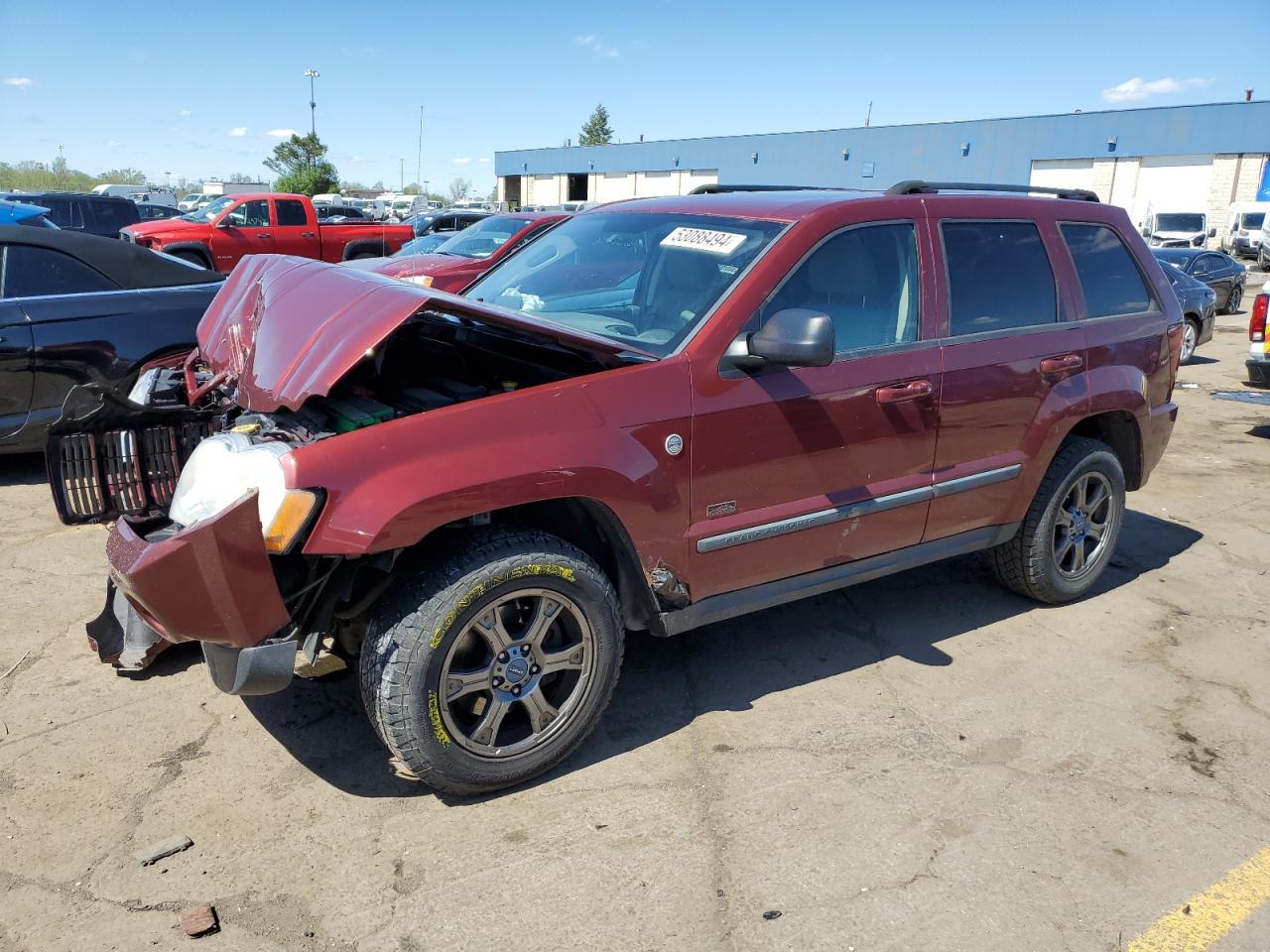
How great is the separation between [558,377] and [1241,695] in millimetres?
3076

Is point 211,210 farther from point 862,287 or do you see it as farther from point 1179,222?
point 1179,222

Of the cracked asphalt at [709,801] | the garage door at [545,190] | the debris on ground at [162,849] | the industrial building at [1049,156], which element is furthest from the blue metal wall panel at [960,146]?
the debris on ground at [162,849]

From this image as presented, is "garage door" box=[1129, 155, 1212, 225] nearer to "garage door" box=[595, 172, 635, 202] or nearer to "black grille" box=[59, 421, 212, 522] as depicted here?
"garage door" box=[595, 172, 635, 202]

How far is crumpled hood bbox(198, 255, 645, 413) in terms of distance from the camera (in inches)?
109

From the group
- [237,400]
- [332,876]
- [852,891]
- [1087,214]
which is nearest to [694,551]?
[852,891]

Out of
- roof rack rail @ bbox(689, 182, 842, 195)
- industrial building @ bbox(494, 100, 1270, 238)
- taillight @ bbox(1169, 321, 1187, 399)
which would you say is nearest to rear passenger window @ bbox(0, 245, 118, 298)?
roof rack rail @ bbox(689, 182, 842, 195)

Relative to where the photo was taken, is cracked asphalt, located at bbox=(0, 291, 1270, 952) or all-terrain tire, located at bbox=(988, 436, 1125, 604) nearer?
cracked asphalt, located at bbox=(0, 291, 1270, 952)

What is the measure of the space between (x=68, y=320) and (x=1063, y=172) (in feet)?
144

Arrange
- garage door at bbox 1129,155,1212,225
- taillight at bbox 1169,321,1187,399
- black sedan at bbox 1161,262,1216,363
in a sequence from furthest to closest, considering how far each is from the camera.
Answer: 1. garage door at bbox 1129,155,1212,225
2. black sedan at bbox 1161,262,1216,363
3. taillight at bbox 1169,321,1187,399

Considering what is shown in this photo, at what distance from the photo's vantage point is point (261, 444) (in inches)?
113

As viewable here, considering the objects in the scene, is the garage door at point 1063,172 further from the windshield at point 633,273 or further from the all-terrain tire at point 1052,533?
the windshield at point 633,273

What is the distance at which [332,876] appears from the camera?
2631 millimetres

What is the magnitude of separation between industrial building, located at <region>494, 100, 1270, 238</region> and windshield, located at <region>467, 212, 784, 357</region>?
108 ft

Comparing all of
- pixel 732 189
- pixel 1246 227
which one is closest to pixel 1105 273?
pixel 732 189
